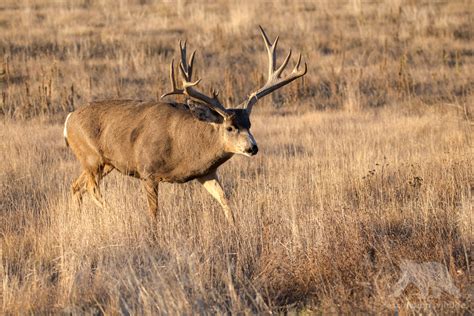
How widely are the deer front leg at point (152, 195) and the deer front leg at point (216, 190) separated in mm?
561

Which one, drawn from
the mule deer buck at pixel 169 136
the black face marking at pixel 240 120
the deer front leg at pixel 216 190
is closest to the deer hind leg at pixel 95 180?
the mule deer buck at pixel 169 136

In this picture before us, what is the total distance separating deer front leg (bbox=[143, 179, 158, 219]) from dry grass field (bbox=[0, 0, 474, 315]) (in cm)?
14

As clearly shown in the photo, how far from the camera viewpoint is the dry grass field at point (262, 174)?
6.41 meters

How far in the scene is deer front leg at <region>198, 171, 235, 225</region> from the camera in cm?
871

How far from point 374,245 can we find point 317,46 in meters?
13.7

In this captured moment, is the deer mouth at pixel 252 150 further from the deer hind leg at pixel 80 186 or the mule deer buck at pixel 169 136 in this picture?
the deer hind leg at pixel 80 186

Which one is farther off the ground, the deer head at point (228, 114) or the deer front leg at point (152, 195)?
the deer head at point (228, 114)

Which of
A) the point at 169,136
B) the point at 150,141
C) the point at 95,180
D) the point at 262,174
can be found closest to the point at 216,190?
the point at 169,136

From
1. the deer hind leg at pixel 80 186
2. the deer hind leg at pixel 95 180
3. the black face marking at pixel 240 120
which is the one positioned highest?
the black face marking at pixel 240 120

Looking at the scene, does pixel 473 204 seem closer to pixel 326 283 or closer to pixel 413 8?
pixel 326 283

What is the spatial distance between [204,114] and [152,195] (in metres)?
1.02

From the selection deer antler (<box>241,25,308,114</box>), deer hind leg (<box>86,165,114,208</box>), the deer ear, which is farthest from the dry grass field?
deer antler (<box>241,25,308,114</box>)

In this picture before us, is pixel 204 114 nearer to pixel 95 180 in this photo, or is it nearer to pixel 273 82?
pixel 273 82

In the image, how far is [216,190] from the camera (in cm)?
916
